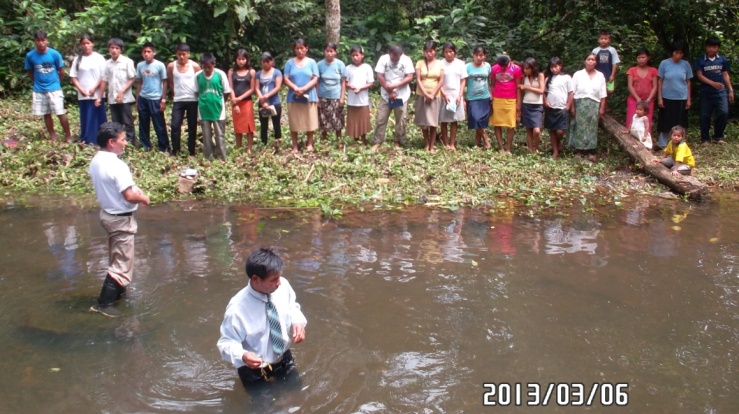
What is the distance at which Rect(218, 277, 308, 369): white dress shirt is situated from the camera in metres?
4.05

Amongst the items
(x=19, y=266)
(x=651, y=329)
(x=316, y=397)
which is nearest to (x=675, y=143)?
(x=651, y=329)

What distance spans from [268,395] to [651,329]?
3.05 m

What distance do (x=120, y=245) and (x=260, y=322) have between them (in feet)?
7.82

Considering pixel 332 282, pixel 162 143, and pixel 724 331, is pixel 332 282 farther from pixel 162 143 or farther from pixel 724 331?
pixel 162 143

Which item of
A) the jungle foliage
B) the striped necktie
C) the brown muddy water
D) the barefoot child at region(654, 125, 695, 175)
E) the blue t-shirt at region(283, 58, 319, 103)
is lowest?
the brown muddy water

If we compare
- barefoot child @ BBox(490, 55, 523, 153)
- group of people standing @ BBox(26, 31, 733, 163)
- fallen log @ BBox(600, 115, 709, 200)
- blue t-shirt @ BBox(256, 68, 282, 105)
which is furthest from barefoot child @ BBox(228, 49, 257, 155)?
fallen log @ BBox(600, 115, 709, 200)

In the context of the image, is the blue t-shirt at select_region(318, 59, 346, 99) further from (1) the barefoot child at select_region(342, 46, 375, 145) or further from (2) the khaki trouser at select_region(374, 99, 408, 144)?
(2) the khaki trouser at select_region(374, 99, 408, 144)

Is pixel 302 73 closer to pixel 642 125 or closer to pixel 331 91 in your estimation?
pixel 331 91

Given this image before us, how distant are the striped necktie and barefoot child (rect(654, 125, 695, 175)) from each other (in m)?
7.41

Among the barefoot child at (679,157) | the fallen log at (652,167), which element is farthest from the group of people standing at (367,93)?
the barefoot child at (679,157)

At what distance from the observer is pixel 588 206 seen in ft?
29.7

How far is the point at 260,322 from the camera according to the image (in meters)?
4.14

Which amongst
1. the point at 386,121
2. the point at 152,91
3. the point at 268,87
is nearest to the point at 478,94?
the point at 386,121

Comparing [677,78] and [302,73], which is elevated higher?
[302,73]
